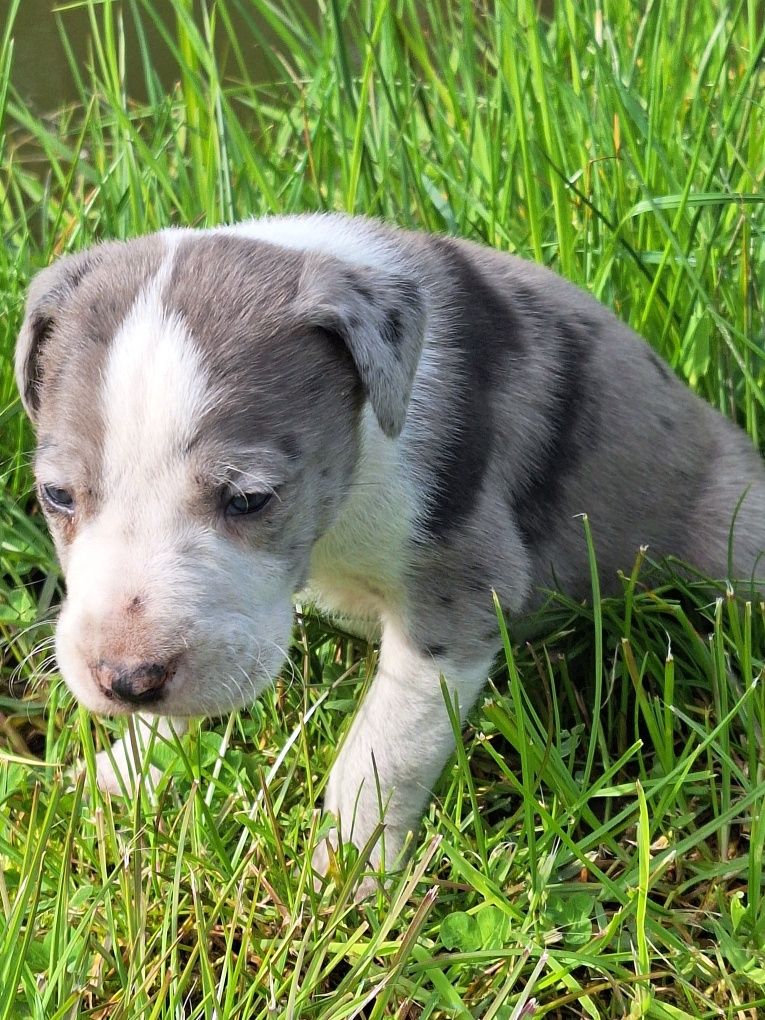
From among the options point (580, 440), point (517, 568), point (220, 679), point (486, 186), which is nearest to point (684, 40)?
point (486, 186)

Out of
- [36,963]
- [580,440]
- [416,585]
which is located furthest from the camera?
[580,440]

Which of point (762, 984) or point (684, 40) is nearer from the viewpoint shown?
point (762, 984)

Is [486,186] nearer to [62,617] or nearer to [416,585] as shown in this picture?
[416,585]

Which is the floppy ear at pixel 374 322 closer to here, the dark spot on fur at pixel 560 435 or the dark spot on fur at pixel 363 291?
the dark spot on fur at pixel 363 291

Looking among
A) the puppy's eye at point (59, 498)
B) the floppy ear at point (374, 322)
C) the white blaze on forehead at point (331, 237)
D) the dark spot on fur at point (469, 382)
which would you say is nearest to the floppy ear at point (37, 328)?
the puppy's eye at point (59, 498)

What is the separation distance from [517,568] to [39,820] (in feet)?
4.22

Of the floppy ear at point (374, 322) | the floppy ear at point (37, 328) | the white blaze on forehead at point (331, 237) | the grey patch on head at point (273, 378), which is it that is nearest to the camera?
the grey patch on head at point (273, 378)

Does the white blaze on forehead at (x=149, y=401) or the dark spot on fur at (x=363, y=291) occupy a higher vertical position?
the dark spot on fur at (x=363, y=291)

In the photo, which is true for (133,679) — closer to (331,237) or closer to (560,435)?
(331,237)

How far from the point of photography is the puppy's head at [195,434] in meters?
2.16

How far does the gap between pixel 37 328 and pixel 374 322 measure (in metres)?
0.74

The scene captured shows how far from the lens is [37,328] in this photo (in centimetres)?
255

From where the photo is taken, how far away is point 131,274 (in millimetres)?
2432

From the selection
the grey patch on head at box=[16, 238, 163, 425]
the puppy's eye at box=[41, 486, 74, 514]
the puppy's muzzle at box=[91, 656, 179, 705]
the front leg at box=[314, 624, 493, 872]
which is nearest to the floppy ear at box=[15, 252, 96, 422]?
the grey patch on head at box=[16, 238, 163, 425]
